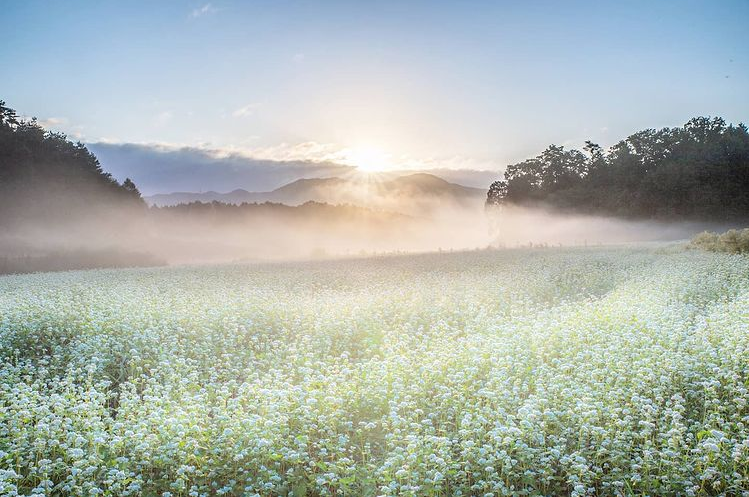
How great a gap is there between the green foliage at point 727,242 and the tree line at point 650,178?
33.4m

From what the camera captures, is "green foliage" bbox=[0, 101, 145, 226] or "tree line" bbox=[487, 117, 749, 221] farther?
"tree line" bbox=[487, 117, 749, 221]

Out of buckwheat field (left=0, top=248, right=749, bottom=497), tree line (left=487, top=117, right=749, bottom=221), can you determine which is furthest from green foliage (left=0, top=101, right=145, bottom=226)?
tree line (left=487, top=117, right=749, bottom=221)

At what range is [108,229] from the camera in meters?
52.8

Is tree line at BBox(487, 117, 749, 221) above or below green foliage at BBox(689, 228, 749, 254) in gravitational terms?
above

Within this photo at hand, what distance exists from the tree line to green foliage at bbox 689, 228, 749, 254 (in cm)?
3342

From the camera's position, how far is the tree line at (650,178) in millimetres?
57562

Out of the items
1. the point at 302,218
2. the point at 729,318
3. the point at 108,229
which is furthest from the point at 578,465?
the point at 302,218

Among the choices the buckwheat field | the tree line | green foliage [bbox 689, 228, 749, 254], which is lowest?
the buckwheat field

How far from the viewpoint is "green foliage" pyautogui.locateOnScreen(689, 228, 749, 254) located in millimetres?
25045

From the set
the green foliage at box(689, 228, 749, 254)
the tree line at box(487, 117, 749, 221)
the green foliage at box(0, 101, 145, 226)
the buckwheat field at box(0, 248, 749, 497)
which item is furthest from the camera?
the tree line at box(487, 117, 749, 221)

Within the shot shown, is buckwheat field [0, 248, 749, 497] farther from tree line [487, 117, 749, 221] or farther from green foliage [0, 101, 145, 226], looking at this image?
tree line [487, 117, 749, 221]

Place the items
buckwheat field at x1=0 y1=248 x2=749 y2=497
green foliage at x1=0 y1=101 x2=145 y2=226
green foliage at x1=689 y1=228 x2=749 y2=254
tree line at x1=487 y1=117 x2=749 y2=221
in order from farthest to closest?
tree line at x1=487 y1=117 x2=749 y2=221, green foliage at x1=0 y1=101 x2=145 y2=226, green foliage at x1=689 y1=228 x2=749 y2=254, buckwheat field at x1=0 y1=248 x2=749 y2=497

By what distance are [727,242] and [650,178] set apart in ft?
124

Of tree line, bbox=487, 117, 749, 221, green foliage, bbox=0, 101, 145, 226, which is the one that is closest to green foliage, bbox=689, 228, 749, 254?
tree line, bbox=487, 117, 749, 221
